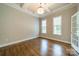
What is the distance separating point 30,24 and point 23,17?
0.93 metres

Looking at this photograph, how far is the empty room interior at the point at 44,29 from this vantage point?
7.56ft

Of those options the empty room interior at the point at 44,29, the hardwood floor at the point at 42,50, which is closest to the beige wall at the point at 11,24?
the empty room interior at the point at 44,29

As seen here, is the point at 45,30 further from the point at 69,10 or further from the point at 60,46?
the point at 69,10

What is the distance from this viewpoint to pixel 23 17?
175 inches

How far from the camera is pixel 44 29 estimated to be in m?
3.31

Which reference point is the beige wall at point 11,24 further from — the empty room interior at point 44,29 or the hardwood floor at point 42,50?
the hardwood floor at point 42,50

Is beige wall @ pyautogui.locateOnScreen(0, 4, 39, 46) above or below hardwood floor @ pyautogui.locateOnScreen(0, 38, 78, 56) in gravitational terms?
above

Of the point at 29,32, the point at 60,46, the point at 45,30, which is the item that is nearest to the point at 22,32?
the point at 29,32

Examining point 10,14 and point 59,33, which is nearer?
point 59,33

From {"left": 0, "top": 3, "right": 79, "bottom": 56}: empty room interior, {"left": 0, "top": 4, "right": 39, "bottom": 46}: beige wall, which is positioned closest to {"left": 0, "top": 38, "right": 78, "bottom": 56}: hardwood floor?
{"left": 0, "top": 3, "right": 79, "bottom": 56}: empty room interior

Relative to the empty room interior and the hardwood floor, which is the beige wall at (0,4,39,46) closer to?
the empty room interior

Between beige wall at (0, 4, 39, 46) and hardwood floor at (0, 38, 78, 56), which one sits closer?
hardwood floor at (0, 38, 78, 56)

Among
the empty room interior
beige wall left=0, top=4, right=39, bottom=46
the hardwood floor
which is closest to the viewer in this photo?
the hardwood floor

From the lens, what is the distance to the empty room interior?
7.56ft
